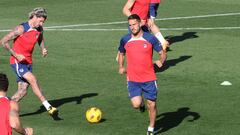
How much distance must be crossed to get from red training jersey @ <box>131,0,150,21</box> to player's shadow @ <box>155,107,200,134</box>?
18.7 ft

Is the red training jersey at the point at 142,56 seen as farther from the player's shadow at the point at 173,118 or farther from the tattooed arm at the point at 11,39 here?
the tattooed arm at the point at 11,39

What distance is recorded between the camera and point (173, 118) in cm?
1666

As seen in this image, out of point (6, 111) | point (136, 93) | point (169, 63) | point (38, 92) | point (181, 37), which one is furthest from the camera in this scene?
point (181, 37)

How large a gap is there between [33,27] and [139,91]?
9.62 ft

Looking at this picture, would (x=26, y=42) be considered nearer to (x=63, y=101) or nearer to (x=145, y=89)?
(x=63, y=101)

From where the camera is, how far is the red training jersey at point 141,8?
74.1 feet

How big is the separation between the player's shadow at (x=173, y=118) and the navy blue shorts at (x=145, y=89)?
960mm

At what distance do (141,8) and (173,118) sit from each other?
6.61 meters

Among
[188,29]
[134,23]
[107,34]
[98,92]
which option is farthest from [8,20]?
[134,23]

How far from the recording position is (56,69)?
73.3 ft

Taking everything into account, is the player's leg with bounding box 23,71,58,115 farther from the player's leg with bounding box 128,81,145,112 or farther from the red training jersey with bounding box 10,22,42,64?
the player's leg with bounding box 128,81,145,112

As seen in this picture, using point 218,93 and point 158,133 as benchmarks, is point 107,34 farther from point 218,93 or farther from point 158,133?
point 158,133

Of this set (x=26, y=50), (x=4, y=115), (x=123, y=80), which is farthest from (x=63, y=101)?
(x=4, y=115)

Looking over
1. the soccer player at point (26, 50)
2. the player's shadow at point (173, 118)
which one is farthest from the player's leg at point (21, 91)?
the player's shadow at point (173, 118)
